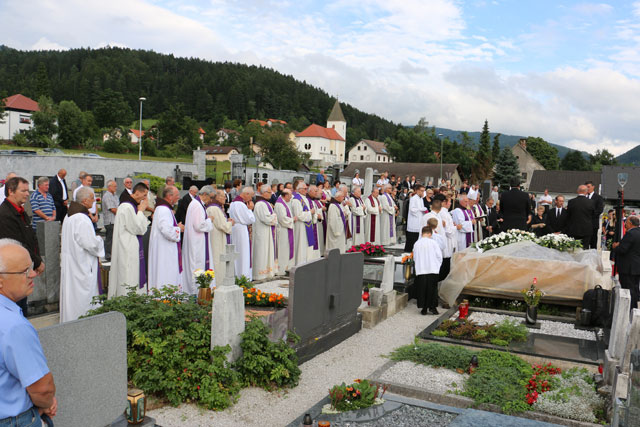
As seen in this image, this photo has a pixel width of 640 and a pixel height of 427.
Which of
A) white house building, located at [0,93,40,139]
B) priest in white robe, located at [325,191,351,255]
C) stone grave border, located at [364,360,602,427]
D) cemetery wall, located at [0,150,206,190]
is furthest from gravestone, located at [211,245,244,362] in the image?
white house building, located at [0,93,40,139]

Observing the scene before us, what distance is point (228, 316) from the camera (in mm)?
5859

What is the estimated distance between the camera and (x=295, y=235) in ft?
40.7

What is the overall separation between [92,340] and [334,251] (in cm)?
450

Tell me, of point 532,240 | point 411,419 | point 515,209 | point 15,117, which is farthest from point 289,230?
point 15,117

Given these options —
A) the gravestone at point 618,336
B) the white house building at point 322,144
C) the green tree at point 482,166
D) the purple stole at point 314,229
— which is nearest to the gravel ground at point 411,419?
the gravestone at point 618,336

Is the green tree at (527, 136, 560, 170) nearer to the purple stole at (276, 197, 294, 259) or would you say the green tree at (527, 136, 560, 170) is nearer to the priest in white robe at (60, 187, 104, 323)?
the purple stole at (276, 197, 294, 259)

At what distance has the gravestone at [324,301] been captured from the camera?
6828 millimetres

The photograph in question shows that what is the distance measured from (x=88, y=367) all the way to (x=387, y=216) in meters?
14.3

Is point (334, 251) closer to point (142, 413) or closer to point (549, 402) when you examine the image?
point (549, 402)

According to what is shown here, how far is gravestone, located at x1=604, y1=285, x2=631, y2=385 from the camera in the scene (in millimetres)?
6141

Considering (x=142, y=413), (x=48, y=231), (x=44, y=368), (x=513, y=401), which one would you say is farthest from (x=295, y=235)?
(x=44, y=368)

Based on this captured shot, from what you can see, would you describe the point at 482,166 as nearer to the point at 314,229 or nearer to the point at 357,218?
the point at 357,218

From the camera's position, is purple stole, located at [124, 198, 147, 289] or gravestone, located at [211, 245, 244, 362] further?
purple stole, located at [124, 198, 147, 289]

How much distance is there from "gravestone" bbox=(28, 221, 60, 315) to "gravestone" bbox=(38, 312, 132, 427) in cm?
492
